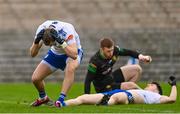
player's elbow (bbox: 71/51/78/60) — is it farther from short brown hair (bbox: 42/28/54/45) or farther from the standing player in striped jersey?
short brown hair (bbox: 42/28/54/45)

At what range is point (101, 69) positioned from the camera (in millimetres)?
15789

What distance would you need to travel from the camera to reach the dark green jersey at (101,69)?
15.5 metres

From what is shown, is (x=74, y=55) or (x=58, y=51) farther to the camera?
(x=58, y=51)

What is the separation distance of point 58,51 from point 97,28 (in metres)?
16.8

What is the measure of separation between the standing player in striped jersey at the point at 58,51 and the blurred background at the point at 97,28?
14.7 meters

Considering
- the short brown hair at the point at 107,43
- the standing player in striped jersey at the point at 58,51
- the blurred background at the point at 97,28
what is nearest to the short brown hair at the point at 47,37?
the standing player in striped jersey at the point at 58,51

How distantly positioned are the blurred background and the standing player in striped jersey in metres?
14.7

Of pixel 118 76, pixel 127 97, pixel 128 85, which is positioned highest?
pixel 118 76

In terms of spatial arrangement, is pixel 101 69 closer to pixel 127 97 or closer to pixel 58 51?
pixel 127 97

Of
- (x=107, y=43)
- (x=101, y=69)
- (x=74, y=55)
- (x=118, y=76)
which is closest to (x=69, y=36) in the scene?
(x=74, y=55)

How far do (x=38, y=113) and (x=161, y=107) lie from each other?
252cm

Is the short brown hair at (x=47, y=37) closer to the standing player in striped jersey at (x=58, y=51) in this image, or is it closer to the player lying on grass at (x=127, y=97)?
the standing player in striped jersey at (x=58, y=51)

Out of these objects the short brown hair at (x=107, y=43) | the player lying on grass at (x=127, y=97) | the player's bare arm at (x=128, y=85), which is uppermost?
the short brown hair at (x=107, y=43)

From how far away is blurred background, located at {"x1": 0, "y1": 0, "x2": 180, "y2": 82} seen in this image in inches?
1180
